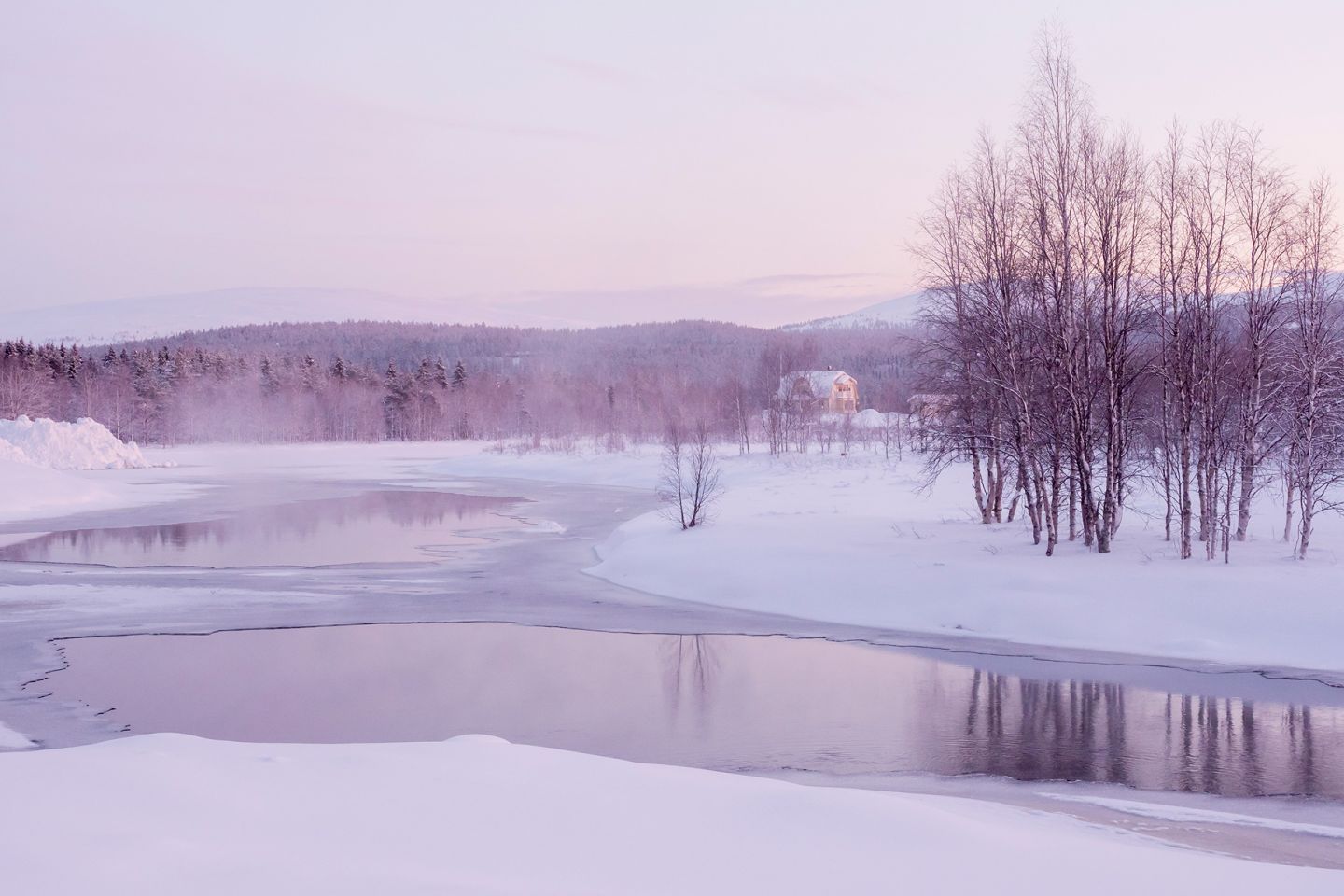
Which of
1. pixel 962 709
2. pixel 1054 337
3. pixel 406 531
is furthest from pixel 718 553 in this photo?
pixel 406 531

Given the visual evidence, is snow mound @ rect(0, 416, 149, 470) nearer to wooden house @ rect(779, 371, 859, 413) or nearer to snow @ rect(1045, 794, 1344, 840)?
wooden house @ rect(779, 371, 859, 413)

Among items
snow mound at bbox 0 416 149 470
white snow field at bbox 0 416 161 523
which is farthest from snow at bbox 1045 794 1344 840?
snow mound at bbox 0 416 149 470

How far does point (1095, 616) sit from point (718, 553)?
27.6 ft

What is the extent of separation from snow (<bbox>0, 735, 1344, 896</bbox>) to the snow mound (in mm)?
60201

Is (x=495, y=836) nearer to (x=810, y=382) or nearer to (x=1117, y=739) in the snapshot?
(x=1117, y=739)

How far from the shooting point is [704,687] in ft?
43.3

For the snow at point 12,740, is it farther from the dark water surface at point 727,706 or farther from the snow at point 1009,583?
the snow at point 1009,583

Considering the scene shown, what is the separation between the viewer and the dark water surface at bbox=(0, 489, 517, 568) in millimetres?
25047

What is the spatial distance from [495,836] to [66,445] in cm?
6453

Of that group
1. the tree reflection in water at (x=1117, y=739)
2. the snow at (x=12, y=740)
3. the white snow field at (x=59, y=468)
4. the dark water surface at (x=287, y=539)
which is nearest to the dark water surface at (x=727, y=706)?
the tree reflection in water at (x=1117, y=739)

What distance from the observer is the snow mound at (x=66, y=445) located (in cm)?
5900

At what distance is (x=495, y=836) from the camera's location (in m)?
5.98

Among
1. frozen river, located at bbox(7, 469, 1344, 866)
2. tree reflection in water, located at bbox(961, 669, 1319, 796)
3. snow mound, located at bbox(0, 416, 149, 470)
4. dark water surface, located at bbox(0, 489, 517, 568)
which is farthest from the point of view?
snow mound, located at bbox(0, 416, 149, 470)

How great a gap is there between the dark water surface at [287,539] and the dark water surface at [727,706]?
932cm
